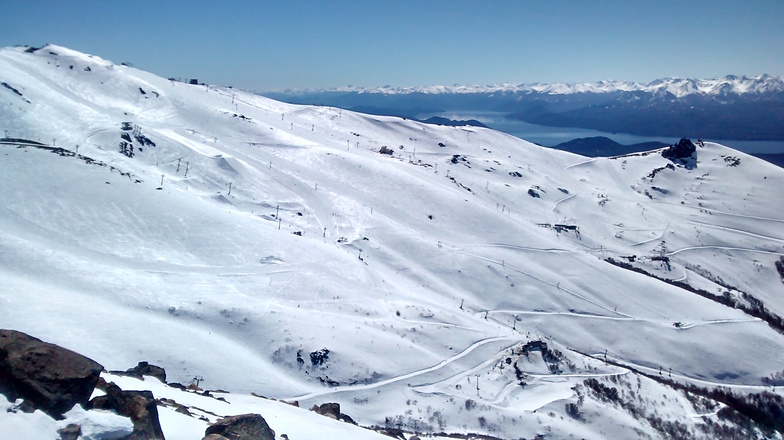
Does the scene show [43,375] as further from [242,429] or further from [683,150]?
[683,150]

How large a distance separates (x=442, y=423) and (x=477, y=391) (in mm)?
4598

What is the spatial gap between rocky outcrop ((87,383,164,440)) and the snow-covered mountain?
1363 millimetres

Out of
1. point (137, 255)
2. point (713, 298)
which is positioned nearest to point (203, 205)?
point (137, 255)

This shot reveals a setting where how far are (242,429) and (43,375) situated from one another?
4.77m

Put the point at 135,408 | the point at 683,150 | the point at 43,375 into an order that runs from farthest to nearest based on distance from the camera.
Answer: the point at 683,150, the point at 135,408, the point at 43,375

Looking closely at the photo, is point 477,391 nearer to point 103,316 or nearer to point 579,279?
point 103,316

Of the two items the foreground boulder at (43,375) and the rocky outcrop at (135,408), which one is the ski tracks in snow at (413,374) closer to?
the rocky outcrop at (135,408)

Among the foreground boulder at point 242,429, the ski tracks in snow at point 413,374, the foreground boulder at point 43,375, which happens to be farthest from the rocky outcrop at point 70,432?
the ski tracks in snow at point 413,374

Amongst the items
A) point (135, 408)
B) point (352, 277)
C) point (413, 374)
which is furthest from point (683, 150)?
point (135, 408)

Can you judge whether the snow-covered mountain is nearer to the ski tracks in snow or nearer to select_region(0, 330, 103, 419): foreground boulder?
the ski tracks in snow

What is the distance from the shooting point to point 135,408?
11367 millimetres

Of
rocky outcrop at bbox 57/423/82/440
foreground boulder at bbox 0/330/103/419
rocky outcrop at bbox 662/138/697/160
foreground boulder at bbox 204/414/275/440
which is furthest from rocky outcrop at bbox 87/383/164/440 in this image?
rocky outcrop at bbox 662/138/697/160

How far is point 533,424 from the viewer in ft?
97.0

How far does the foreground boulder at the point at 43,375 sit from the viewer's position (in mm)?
10430
